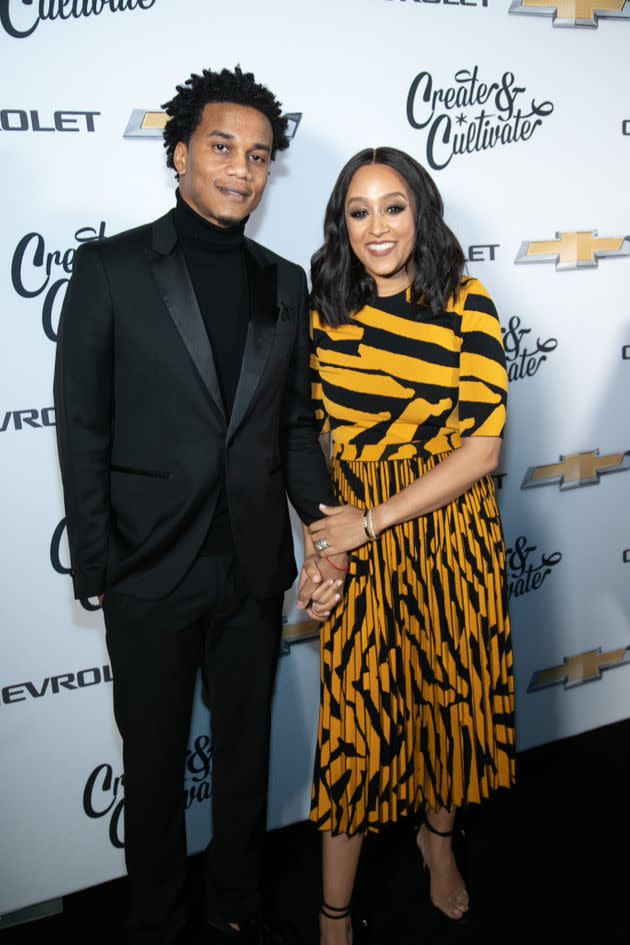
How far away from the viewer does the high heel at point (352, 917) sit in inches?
77.7

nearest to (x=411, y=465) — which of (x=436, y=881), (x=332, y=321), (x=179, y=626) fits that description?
(x=332, y=321)

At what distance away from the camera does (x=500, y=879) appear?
2.24 m

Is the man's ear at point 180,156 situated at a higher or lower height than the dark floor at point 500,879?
higher

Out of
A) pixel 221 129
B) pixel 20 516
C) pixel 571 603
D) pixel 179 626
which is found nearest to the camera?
pixel 221 129

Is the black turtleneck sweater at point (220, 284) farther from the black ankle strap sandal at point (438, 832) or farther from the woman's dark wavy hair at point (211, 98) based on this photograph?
the black ankle strap sandal at point (438, 832)

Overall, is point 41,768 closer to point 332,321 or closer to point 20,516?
point 20,516

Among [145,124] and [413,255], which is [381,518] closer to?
[413,255]

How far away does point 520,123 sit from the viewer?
7.75 feet

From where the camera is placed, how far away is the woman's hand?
1836mm

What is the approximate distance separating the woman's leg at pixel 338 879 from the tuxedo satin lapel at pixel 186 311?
113cm

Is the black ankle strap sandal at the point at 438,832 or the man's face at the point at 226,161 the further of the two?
the black ankle strap sandal at the point at 438,832

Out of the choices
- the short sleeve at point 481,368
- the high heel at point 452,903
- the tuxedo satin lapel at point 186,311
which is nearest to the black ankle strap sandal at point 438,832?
the high heel at point 452,903

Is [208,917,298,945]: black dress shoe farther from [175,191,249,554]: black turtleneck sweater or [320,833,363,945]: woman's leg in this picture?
[175,191,249,554]: black turtleneck sweater

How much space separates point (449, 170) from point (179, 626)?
4.85 ft
